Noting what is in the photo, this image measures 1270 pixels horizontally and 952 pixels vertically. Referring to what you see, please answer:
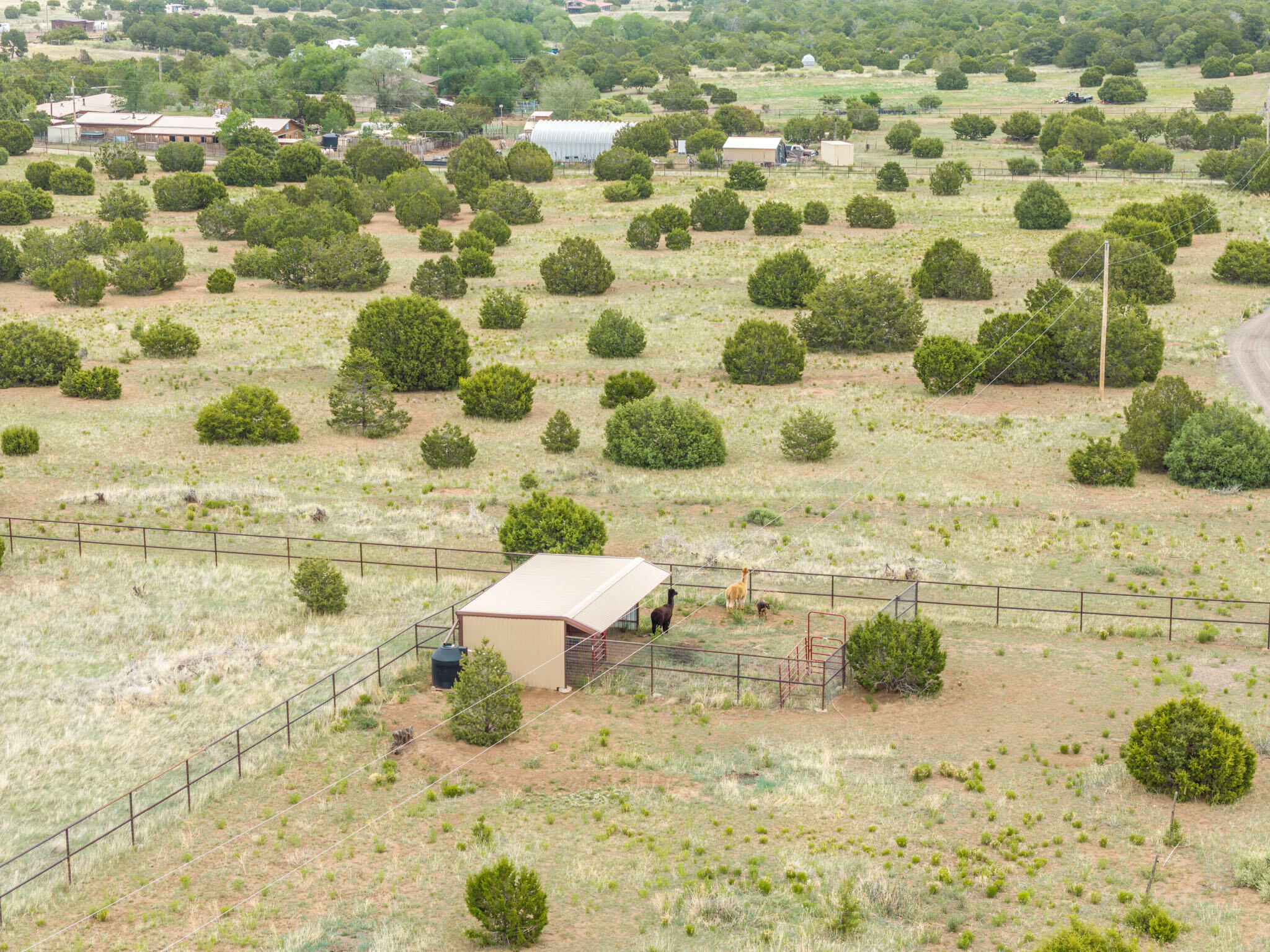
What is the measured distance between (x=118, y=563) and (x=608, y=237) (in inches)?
2181

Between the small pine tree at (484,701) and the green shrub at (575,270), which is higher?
the green shrub at (575,270)

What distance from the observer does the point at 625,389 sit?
164ft

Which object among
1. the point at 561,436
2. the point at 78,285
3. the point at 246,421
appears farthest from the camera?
the point at 78,285

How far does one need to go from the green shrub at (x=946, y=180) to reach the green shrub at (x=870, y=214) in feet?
28.5

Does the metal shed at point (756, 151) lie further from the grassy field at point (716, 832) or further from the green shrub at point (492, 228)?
the grassy field at point (716, 832)

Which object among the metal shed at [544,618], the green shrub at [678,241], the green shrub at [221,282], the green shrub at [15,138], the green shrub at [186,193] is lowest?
the metal shed at [544,618]

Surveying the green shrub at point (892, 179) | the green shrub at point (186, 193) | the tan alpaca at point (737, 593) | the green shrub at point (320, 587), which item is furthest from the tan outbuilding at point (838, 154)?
the green shrub at point (320, 587)

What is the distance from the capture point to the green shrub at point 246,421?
4634 cm

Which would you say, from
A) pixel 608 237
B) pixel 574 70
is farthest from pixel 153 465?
pixel 574 70

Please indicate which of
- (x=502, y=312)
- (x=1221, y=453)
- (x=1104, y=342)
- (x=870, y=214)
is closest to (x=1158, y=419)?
(x=1221, y=453)

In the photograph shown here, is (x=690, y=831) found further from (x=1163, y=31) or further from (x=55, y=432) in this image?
(x=1163, y=31)

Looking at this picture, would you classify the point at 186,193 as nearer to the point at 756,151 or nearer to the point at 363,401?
the point at 756,151

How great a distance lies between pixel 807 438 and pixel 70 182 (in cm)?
7140

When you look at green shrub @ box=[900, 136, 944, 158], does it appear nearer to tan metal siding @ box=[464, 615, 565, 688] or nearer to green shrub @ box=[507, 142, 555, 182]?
green shrub @ box=[507, 142, 555, 182]
